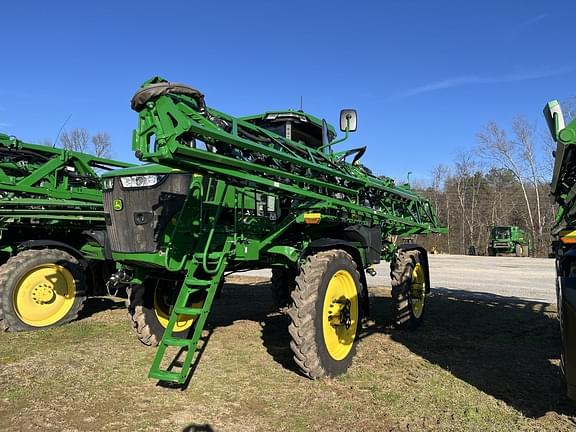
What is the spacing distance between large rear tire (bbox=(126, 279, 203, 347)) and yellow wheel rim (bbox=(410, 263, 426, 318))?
3611mm

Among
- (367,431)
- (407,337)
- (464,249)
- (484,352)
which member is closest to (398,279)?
(407,337)

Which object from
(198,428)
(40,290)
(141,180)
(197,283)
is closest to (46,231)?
(40,290)

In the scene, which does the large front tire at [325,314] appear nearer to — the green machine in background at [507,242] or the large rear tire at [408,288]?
the large rear tire at [408,288]

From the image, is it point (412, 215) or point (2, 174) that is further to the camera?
point (412, 215)

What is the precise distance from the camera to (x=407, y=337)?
685cm

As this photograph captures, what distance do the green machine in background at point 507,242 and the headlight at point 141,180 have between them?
1510 inches

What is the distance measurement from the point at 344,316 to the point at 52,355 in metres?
3.53

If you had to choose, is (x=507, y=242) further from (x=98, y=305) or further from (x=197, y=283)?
(x=197, y=283)

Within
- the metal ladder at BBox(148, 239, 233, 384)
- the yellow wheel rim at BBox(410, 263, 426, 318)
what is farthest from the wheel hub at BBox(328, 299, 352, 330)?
the yellow wheel rim at BBox(410, 263, 426, 318)

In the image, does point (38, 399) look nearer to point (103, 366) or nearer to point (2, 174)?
point (103, 366)

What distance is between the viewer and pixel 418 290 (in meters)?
8.07

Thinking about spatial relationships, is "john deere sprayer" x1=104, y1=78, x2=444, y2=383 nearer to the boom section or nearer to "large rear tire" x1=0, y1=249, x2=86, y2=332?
"large rear tire" x1=0, y1=249, x2=86, y2=332

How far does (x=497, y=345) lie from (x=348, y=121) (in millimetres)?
3533

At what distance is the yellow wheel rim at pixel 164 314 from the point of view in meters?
6.29
